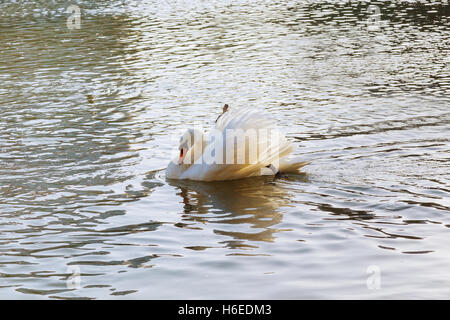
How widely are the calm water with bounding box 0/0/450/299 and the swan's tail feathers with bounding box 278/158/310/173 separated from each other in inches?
4.0

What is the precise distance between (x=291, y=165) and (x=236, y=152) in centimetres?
86

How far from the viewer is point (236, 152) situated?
8781 mm

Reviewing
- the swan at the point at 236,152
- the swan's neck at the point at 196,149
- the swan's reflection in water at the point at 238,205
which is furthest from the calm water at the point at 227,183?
the swan's neck at the point at 196,149

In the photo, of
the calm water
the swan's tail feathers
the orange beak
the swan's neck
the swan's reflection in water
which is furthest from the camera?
the swan's neck

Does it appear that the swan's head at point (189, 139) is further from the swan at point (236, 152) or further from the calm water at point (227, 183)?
the calm water at point (227, 183)

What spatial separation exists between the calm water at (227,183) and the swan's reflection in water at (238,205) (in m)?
0.03

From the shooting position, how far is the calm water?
248 inches

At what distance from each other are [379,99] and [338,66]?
322cm

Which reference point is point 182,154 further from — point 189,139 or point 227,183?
point 227,183

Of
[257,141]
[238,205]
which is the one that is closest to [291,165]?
[257,141]

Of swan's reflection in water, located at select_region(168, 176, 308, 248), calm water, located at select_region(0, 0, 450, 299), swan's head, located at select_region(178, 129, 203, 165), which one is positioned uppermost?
swan's head, located at select_region(178, 129, 203, 165)

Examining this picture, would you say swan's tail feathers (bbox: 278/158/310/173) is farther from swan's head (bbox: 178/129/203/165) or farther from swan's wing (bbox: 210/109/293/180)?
swan's head (bbox: 178/129/203/165)

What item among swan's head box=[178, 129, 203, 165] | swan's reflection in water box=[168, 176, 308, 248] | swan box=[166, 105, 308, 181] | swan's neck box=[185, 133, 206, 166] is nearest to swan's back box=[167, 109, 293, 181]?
swan box=[166, 105, 308, 181]

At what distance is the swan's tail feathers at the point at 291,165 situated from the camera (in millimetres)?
9273
